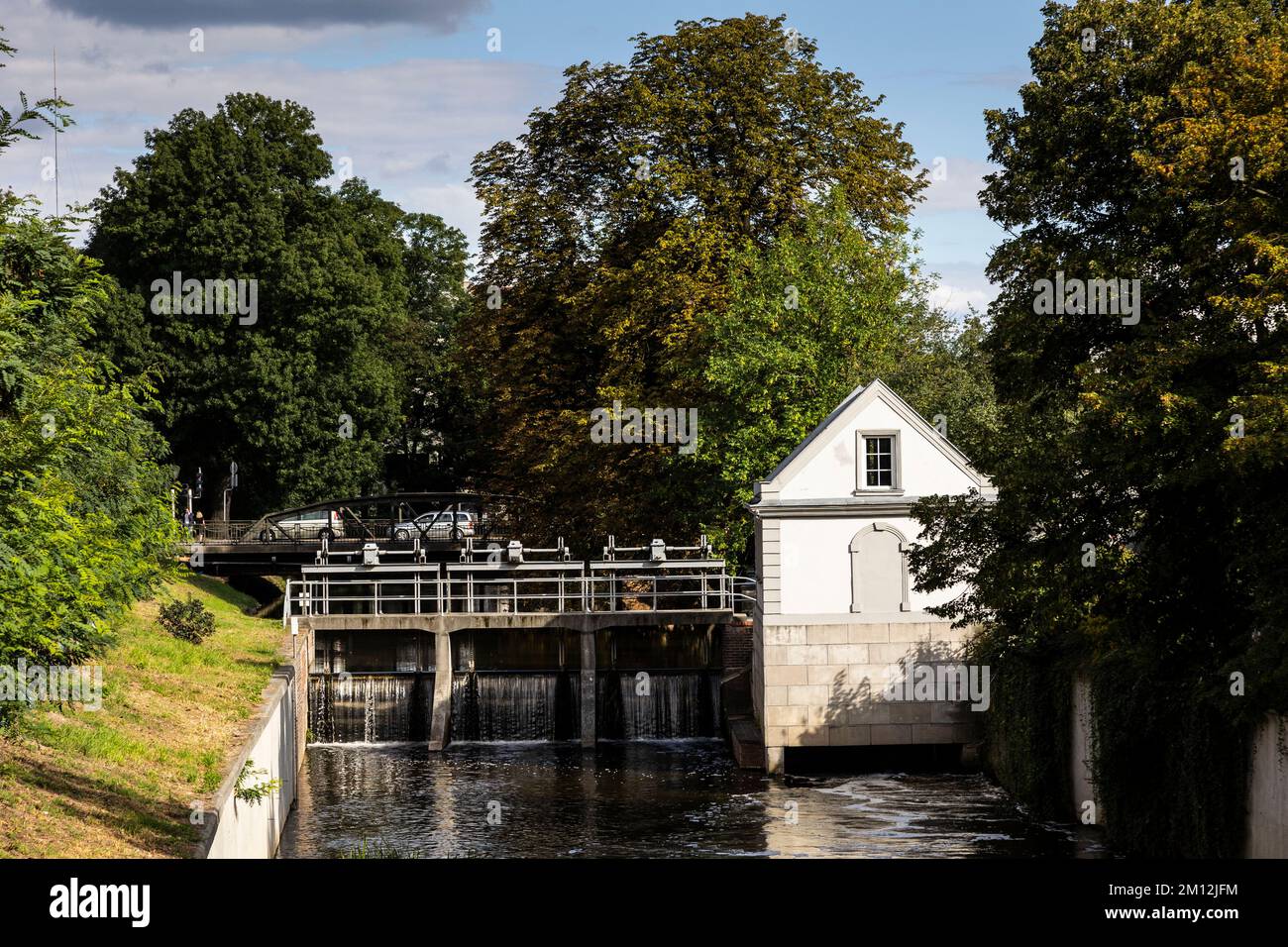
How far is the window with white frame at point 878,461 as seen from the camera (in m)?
30.2

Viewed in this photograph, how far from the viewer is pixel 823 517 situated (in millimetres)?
30328

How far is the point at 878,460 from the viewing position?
30.4m

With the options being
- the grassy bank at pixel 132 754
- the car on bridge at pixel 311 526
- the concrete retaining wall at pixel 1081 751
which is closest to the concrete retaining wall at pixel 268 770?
the grassy bank at pixel 132 754

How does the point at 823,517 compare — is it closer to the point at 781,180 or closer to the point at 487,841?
the point at 487,841

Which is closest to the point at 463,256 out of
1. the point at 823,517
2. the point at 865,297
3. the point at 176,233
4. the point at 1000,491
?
the point at 176,233

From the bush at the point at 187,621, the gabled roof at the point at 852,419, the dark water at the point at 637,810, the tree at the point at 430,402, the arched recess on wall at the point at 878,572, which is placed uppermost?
the tree at the point at 430,402

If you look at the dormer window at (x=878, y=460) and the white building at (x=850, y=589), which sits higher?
the dormer window at (x=878, y=460)

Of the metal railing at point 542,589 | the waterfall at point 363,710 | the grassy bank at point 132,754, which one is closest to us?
the grassy bank at point 132,754

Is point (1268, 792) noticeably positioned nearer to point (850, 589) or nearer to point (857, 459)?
point (850, 589)

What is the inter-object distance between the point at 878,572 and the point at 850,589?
689mm

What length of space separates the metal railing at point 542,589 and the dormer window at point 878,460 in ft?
23.2

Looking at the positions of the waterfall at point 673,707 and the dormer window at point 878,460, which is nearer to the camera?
the dormer window at point 878,460

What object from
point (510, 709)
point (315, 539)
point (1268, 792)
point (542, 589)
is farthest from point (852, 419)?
point (315, 539)

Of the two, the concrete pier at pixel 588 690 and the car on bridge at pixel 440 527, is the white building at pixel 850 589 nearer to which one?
the concrete pier at pixel 588 690
